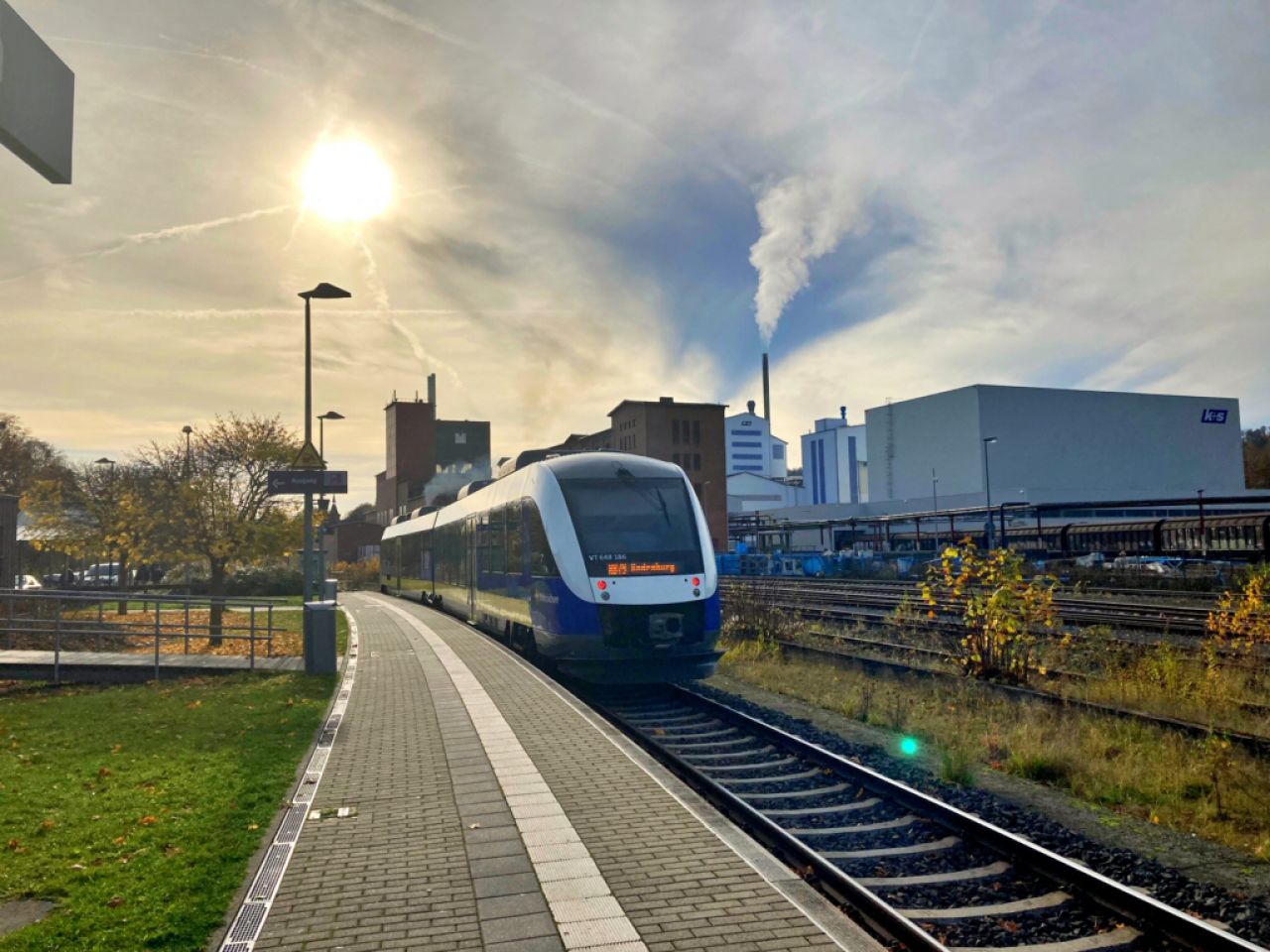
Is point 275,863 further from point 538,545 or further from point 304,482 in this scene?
point 304,482

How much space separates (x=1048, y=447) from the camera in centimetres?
7469

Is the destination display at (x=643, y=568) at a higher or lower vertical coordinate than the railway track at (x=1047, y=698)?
higher

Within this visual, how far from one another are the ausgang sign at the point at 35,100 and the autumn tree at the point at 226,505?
20057 mm

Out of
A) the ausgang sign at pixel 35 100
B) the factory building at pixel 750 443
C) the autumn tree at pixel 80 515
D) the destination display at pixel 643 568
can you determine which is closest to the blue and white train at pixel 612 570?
the destination display at pixel 643 568

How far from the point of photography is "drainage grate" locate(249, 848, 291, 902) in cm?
513

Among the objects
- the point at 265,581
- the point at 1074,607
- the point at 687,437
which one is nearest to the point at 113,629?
the point at 1074,607

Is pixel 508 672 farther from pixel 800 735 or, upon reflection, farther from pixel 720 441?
pixel 720 441

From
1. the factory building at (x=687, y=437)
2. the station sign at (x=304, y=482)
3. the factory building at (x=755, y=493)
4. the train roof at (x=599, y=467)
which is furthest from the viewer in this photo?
the factory building at (x=755, y=493)

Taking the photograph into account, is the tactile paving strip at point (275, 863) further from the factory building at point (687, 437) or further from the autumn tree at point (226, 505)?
the factory building at point (687, 437)

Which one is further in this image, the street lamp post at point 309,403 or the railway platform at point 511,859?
the street lamp post at point 309,403

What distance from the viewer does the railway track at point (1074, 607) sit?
18.4 m

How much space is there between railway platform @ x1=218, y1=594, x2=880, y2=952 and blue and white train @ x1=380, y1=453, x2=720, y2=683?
2.21 m

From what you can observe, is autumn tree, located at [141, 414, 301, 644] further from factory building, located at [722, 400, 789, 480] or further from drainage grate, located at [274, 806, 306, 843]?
factory building, located at [722, 400, 789, 480]

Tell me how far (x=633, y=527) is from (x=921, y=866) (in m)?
7.18
